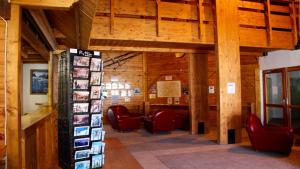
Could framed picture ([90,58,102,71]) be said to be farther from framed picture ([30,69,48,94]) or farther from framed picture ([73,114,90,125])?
framed picture ([30,69,48,94])

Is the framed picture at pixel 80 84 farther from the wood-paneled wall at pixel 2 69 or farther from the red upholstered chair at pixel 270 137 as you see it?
the red upholstered chair at pixel 270 137

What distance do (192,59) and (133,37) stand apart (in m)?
2.58

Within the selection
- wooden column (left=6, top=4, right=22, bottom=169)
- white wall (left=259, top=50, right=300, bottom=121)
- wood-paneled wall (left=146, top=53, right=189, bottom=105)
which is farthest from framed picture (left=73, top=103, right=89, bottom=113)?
wood-paneled wall (left=146, top=53, right=189, bottom=105)

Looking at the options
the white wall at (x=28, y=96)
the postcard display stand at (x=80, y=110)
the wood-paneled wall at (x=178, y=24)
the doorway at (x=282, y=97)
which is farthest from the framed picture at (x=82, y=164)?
the doorway at (x=282, y=97)

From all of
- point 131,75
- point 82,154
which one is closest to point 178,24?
point 82,154

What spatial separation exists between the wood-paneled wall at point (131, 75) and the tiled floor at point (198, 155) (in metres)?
3.43

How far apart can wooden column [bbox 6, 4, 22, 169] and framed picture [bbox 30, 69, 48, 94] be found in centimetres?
697

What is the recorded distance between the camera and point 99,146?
423cm

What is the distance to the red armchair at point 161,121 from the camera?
25.4 ft

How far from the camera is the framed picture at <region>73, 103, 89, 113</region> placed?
394cm

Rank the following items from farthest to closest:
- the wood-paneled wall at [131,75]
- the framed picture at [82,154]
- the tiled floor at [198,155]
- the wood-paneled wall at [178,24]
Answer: the wood-paneled wall at [131,75] → the wood-paneled wall at [178,24] → the tiled floor at [198,155] → the framed picture at [82,154]

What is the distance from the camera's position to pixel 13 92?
2.42m

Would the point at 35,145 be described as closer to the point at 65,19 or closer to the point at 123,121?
the point at 65,19

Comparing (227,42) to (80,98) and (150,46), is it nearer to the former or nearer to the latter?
(150,46)
